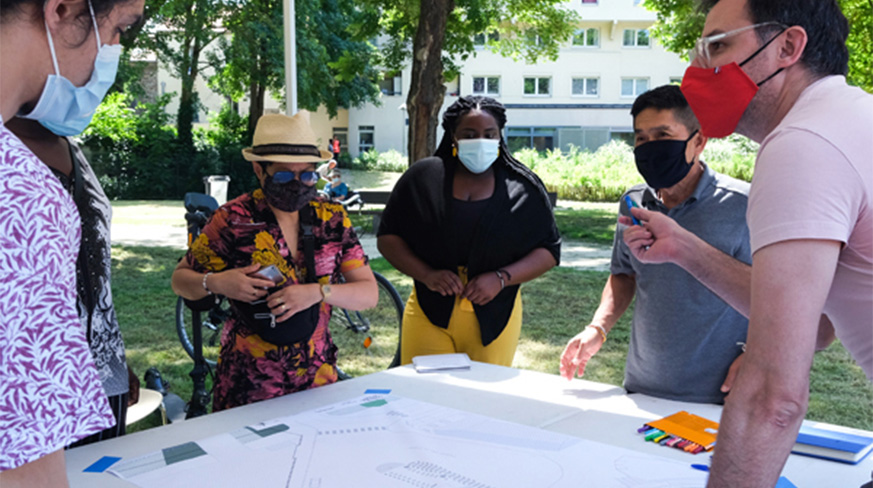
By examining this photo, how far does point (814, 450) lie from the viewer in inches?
69.9

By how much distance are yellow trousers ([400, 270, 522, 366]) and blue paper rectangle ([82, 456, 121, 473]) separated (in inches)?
57.8

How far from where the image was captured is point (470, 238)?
306 centimetres

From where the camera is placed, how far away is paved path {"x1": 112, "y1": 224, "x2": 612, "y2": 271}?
31.9 ft

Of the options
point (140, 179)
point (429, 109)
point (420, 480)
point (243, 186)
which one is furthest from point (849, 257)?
point (140, 179)

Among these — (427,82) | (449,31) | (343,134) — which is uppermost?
(449,31)

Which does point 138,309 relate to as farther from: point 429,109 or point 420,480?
point 420,480

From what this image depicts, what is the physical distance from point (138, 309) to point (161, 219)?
27.1ft

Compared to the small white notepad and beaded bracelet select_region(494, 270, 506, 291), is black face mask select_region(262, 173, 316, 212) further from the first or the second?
beaded bracelet select_region(494, 270, 506, 291)

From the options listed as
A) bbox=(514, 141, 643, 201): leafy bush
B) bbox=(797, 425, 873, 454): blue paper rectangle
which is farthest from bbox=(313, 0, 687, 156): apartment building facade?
bbox=(797, 425, 873, 454): blue paper rectangle

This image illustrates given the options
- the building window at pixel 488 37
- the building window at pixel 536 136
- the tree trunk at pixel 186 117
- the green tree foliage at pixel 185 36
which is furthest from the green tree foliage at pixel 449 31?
the building window at pixel 536 136

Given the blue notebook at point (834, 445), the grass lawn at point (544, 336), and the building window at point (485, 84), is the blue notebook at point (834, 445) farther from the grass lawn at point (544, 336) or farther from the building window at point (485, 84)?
the building window at point (485, 84)

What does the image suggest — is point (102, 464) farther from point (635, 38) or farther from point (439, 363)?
point (635, 38)

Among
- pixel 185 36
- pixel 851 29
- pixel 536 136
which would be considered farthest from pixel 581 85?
pixel 185 36

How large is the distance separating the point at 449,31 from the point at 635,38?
76.1ft
